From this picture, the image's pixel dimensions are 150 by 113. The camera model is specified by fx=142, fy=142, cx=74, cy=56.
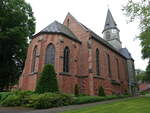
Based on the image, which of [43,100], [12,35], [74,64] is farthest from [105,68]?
[12,35]

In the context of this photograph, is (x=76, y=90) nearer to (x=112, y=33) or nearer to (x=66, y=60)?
(x=66, y=60)

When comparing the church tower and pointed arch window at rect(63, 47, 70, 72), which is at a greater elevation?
the church tower

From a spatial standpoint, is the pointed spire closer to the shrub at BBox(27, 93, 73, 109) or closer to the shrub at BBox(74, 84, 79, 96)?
the shrub at BBox(74, 84, 79, 96)

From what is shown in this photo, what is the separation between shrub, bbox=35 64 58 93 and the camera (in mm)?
14203

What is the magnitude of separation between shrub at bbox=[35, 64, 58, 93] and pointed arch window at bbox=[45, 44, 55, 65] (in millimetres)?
3770

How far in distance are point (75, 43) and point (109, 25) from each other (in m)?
21.1

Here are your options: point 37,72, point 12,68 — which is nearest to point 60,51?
point 37,72

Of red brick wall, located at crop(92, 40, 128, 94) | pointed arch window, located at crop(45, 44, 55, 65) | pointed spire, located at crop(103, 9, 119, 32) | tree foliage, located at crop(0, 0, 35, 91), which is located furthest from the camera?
pointed spire, located at crop(103, 9, 119, 32)

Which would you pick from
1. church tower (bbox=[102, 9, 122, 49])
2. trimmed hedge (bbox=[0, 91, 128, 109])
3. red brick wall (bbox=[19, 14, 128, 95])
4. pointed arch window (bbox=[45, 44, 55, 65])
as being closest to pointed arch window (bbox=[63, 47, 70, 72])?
red brick wall (bbox=[19, 14, 128, 95])

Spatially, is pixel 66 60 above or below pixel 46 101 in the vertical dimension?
above

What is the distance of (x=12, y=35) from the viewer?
70.5 ft

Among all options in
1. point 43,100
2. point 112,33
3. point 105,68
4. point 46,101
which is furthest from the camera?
point 112,33

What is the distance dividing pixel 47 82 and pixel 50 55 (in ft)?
17.7

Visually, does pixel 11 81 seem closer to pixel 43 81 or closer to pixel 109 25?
pixel 43 81
